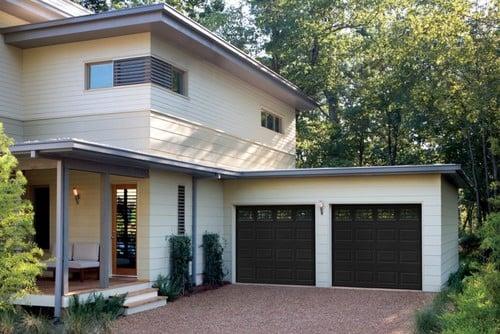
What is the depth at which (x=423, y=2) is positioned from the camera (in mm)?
23969

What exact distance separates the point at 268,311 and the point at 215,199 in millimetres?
4788

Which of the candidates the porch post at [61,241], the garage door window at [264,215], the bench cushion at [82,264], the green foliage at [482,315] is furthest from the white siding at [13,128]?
the green foliage at [482,315]

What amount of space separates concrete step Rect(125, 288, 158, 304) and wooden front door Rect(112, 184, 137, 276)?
1019 mm

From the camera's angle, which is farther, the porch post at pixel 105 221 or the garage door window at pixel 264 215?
the garage door window at pixel 264 215

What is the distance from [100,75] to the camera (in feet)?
44.1

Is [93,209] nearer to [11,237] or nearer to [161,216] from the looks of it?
[161,216]

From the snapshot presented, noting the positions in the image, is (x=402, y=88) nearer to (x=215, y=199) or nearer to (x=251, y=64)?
(x=251, y=64)

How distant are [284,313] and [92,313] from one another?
3.50 m

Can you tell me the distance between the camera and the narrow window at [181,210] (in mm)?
13633

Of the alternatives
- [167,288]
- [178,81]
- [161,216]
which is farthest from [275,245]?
[178,81]

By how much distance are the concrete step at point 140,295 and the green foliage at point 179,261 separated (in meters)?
0.88

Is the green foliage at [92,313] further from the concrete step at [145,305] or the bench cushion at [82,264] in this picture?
the bench cushion at [82,264]

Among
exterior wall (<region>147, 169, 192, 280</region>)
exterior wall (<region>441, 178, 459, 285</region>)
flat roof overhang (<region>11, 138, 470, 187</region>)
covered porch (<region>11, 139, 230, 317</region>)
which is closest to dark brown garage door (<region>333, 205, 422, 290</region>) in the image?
exterior wall (<region>441, 178, 459, 285</region>)

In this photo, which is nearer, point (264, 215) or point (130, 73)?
point (130, 73)
